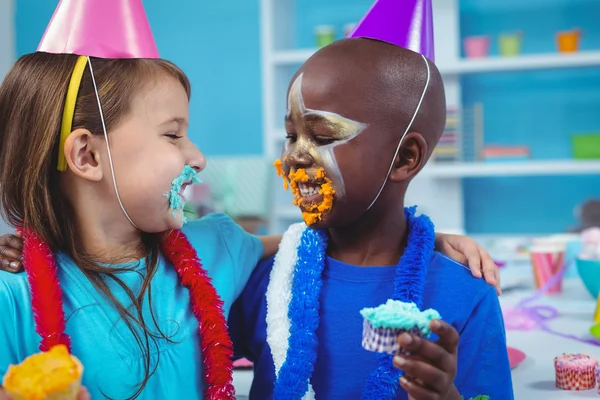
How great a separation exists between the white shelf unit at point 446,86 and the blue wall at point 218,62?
1.57 ft

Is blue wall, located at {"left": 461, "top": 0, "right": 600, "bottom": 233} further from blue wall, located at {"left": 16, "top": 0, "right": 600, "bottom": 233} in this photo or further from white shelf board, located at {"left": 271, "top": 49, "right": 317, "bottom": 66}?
white shelf board, located at {"left": 271, "top": 49, "right": 317, "bottom": 66}

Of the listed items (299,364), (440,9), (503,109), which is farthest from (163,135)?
(503,109)

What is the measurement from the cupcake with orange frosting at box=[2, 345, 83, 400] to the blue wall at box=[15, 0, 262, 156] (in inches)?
169

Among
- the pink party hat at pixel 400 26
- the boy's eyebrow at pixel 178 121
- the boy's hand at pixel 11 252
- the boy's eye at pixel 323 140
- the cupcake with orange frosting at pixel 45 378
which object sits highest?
the pink party hat at pixel 400 26

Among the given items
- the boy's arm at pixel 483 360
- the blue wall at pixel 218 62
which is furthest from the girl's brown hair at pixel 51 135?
the blue wall at pixel 218 62

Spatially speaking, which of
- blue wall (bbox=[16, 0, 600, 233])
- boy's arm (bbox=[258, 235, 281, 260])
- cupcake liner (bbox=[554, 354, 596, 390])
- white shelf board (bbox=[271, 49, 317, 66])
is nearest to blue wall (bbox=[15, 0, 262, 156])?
blue wall (bbox=[16, 0, 600, 233])

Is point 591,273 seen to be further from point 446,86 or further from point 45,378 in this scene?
point 446,86

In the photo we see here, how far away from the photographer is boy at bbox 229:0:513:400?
1.13 m

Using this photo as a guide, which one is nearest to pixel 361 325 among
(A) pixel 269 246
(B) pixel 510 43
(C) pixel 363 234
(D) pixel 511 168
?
(C) pixel 363 234

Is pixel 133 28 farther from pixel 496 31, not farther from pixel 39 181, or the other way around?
pixel 496 31

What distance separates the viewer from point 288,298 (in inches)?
48.1

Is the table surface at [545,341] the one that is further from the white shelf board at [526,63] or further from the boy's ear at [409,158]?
the white shelf board at [526,63]

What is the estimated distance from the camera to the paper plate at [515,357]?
4.40ft

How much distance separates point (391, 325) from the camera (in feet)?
2.76
